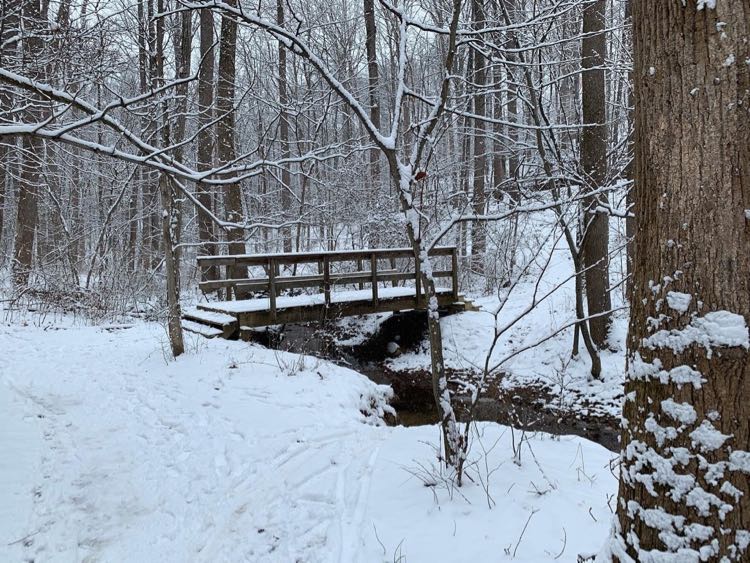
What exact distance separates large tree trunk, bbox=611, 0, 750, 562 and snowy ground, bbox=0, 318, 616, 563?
3.76 feet

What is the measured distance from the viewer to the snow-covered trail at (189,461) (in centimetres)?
310

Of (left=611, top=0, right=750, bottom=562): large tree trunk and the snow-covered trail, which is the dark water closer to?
the snow-covered trail

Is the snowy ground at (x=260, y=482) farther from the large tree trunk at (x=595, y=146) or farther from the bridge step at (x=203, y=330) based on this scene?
the large tree trunk at (x=595, y=146)

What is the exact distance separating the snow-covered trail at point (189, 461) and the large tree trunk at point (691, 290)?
1.77 meters

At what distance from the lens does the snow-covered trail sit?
3.10 m

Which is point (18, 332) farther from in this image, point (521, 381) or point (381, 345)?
point (521, 381)

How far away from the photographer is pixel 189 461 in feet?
14.1

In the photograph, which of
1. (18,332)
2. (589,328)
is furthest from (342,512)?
(18,332)

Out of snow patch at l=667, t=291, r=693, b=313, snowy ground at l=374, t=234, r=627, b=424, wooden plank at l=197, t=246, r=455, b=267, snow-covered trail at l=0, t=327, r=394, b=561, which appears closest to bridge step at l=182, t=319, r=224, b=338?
wooden plank at l=197, t=246, r=455, b=267

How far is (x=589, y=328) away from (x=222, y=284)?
6.47 meters

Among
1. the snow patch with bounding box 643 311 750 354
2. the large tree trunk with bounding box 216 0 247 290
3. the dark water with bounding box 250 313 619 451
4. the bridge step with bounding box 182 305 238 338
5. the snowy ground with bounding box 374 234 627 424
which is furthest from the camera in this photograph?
the large tree trunk with bounding box 216 0 247 290

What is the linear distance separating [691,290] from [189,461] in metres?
3.99

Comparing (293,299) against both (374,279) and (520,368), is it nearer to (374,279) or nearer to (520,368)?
(374,279)

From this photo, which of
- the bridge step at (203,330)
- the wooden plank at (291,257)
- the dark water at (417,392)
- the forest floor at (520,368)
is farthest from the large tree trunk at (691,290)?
the bridge step at (203,330)
